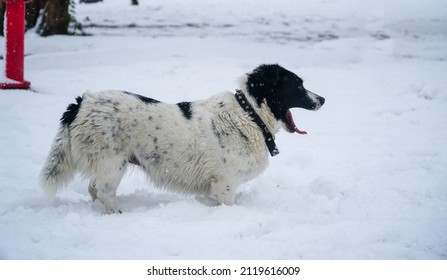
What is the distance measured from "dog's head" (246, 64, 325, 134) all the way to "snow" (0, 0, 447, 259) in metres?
0.77

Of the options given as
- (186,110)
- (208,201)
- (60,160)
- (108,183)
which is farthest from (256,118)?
(60,160)

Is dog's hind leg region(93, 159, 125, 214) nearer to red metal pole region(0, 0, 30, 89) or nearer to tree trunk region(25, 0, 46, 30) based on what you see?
red metal pole region(0, 0, 30, 89)

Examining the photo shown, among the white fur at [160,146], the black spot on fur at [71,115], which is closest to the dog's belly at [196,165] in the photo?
the white fur at [160,146]

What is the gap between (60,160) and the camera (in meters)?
3.66

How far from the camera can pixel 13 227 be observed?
10.8 feet

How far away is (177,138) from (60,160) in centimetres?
92

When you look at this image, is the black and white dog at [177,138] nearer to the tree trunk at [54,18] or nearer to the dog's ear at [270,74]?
the dog's ear at [270,74]

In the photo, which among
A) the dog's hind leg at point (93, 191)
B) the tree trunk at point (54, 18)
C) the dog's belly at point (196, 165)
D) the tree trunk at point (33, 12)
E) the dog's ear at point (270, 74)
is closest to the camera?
the dog's belly at point (196, 165)

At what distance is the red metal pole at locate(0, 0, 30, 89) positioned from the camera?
6.25 m

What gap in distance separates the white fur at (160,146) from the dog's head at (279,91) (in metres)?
0.08

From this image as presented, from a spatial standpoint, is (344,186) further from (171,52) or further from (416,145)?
(171,52)

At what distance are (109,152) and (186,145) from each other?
605 mm

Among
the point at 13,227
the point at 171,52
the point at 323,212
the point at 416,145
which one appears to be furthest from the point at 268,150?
the point at 171,52

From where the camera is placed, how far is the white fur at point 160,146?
359cm
